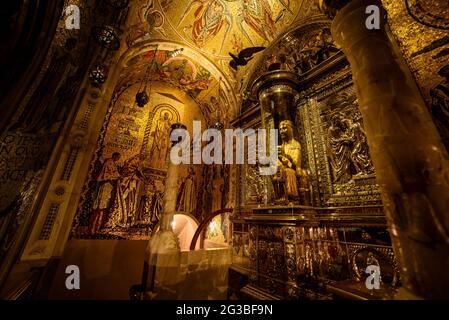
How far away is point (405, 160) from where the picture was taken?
1.33 metres

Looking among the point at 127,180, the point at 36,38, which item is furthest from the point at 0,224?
the point at 127,180

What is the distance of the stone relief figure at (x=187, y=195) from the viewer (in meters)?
7.35

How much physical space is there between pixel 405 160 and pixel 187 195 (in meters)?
7.07

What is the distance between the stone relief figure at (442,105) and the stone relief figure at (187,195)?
277 inches

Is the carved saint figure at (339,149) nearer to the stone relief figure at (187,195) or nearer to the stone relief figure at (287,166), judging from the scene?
the stone relief figure at (287,166)

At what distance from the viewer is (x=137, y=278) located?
494 cm

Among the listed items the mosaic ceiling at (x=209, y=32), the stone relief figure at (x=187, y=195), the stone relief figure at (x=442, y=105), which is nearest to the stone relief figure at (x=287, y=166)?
the stone relief figure at (x=442, y=105)

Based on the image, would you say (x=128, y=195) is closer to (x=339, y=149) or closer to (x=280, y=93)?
(x=280, y=93)

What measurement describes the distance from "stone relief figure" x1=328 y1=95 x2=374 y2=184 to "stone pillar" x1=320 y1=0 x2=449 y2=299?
1.91 m

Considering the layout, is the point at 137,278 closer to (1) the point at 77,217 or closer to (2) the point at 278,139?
(1) the point at 77,217

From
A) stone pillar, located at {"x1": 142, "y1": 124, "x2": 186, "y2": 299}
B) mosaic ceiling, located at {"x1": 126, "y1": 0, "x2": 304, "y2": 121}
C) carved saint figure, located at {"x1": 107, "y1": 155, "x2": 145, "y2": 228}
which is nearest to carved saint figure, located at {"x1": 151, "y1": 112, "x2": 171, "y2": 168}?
carved saint figure, located at {"x1": 107, "y1": 155, "x2": 145, "y2": 228}

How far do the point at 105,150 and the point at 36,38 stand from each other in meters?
4.51

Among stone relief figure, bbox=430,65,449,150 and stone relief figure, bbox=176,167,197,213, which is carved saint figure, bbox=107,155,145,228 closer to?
stone relief figure, bbox=176,167,197,213

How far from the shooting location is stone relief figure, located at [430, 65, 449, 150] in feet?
8.03
